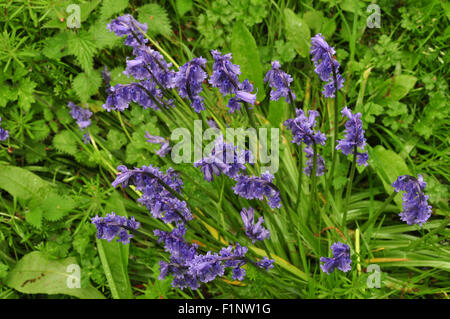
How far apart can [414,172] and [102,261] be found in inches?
77.0

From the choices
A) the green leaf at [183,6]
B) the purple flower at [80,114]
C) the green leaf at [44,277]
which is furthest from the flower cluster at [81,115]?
the green leaf at [183,6]

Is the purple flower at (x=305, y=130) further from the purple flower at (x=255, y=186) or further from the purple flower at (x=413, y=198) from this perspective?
the purple flower at (x=413, y=198)

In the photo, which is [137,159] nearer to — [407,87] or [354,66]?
[354,66]

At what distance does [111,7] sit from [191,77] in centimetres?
135

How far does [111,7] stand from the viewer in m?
2.78

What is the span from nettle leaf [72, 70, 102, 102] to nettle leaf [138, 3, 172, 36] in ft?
1.57

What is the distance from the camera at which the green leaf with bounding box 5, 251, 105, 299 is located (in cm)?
259

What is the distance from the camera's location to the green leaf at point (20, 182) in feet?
9.24

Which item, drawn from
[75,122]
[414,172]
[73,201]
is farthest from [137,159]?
[414,172]

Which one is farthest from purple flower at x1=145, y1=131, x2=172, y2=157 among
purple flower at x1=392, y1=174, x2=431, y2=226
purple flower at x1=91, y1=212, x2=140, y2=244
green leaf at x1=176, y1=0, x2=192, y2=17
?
purple flower at x1=392, y1=174, x2=431, y2=226

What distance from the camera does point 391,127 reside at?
8.89 ft
